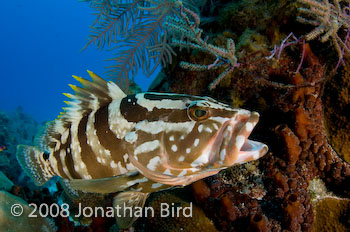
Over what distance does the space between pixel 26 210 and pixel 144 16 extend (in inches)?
171

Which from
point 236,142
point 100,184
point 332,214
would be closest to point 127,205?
point 100,184

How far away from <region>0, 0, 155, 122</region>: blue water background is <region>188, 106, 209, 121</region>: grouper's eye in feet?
354

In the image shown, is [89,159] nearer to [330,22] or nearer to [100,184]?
[100,184]

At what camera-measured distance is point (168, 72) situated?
502 cm

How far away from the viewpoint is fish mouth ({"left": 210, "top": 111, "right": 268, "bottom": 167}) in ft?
6.39

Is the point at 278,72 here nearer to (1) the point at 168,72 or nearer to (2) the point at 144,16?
(1) the point at 168,72

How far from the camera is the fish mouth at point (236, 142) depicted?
1948mm

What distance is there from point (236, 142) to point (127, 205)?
1569mm

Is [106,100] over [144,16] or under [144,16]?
under

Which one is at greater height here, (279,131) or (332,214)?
(279,131)

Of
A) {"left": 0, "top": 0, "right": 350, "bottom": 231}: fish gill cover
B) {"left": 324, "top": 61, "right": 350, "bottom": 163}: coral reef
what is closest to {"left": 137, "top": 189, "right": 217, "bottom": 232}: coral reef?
{"left": 0, "top": 0, "right": 350, "bottom": 231}: fish gill cover

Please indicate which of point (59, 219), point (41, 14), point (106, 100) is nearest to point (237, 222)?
point (106, 100)

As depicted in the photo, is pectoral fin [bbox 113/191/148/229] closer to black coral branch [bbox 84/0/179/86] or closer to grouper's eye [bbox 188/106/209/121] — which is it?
grouper's eye [bbox 188/106/209/121]

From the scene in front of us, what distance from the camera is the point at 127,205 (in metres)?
2.75
